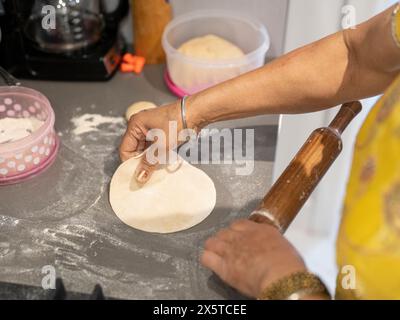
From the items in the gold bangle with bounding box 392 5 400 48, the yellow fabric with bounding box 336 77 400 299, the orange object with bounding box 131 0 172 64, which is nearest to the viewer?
the yellow fabric with bounding box 336 77 400 299

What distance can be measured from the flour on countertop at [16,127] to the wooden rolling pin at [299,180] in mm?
588

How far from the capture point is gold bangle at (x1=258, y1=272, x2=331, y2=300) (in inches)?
24.6

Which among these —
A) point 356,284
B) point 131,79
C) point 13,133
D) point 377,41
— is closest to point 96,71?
point 131,79

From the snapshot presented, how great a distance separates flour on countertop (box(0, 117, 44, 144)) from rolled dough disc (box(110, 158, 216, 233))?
23 cm

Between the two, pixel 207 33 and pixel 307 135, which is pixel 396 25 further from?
pixel 307 135

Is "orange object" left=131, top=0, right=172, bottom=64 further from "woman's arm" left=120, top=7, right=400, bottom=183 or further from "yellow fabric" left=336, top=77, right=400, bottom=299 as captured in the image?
"yellow fabric" left=336, top=77, right=400, bottom=299

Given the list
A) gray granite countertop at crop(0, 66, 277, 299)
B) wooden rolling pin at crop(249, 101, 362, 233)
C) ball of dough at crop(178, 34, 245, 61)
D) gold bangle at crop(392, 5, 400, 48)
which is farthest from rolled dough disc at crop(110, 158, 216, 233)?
gold bangle at crop(392, 5, 400, 48)

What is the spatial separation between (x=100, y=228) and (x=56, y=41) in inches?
22.6

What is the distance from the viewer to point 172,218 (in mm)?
950

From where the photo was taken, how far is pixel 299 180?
0.77 m

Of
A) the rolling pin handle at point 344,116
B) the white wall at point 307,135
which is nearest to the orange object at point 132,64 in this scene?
the white wall at point 307,135

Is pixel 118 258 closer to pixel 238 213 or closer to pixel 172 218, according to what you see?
pixel 172 218

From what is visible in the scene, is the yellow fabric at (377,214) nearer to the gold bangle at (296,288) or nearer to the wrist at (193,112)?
the gold bangle at (296,288)

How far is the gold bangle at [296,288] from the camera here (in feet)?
2.05
